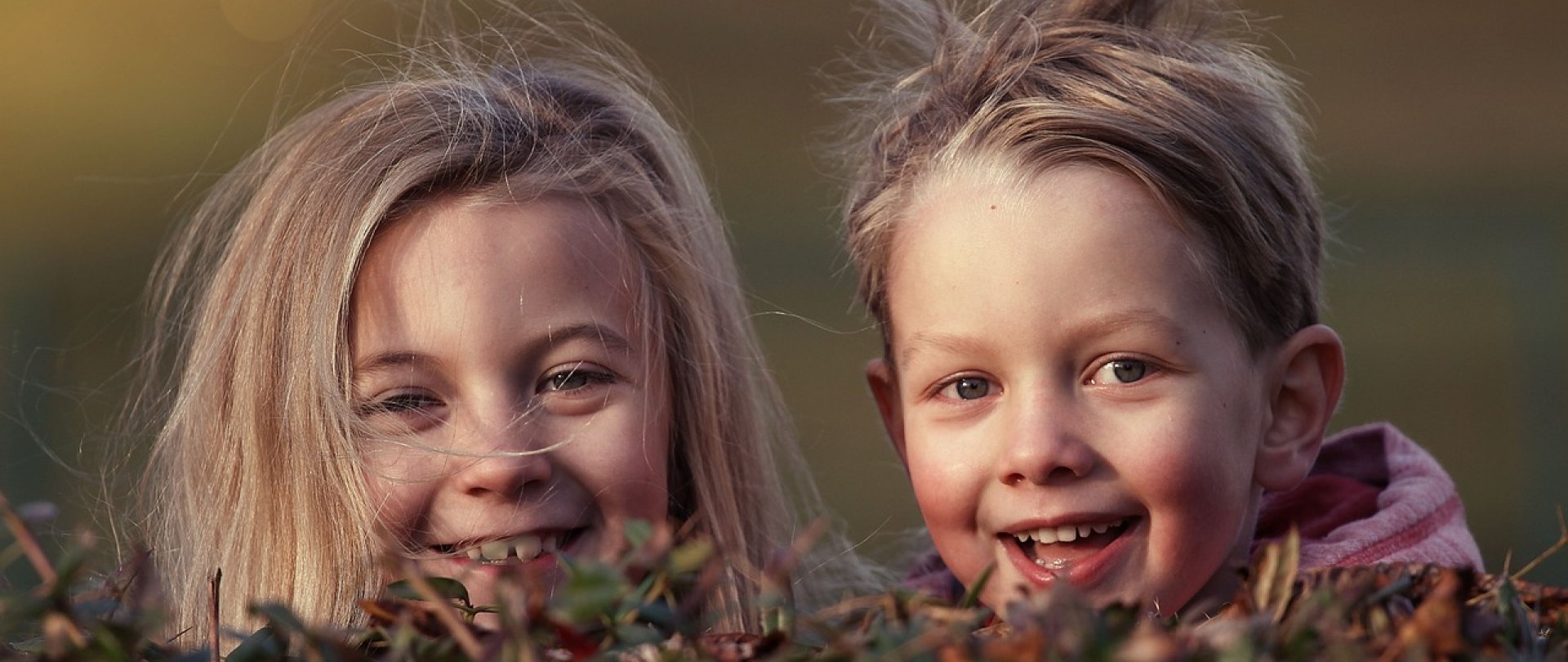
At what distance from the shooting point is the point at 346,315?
1.91 m

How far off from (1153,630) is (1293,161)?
4.75 ft

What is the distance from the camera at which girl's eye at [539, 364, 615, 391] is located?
6.19 ft

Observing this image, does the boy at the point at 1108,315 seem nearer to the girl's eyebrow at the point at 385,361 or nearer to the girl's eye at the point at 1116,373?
the girl's eye at the point at 1116,373

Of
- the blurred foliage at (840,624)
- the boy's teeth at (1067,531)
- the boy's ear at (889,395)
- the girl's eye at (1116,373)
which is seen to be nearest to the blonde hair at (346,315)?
the boy's ear at (889,395)

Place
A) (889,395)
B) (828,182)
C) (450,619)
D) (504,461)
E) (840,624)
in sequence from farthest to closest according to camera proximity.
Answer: (828,182) < (889,395) < (504,461) < (840,624) < (450,619)

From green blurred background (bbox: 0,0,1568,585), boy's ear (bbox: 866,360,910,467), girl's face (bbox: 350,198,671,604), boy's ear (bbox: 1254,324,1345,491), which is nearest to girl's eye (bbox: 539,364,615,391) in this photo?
girl's face (bbox: 350,198,671,604)

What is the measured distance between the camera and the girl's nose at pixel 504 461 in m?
1.79

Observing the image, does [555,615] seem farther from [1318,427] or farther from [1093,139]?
[1318,427]

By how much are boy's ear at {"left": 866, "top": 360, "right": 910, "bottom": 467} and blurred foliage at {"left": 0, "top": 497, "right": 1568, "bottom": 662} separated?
115 centimetres

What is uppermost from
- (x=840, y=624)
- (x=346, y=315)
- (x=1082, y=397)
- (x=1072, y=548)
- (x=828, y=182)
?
(x=828, y=182)

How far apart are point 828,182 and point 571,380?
13.3 ft

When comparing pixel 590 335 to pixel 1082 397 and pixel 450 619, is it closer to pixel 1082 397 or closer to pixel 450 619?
pixel 1082 397

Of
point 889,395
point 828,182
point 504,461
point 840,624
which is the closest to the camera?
point 840,624

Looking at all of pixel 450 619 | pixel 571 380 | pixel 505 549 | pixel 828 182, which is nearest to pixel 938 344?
pixel 571 380
